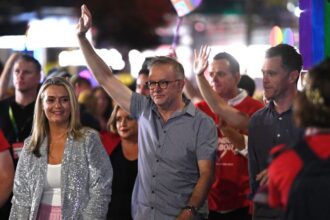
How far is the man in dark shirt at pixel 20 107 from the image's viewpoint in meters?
9.81

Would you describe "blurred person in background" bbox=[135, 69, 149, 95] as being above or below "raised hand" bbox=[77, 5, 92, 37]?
below

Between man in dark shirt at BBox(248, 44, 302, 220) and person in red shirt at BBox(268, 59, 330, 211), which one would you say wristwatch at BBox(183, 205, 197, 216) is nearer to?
man in dark shirt at BBox(248, 44, 302, 220)

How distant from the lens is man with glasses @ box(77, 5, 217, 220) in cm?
778

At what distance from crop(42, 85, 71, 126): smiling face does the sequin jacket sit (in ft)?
0.71

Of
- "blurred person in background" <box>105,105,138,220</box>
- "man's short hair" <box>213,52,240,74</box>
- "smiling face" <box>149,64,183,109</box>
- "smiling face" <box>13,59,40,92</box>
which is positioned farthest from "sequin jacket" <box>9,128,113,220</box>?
"smiling face" <box>13,59,40,92</box>

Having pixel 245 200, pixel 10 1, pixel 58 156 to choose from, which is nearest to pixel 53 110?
pixel 58 156

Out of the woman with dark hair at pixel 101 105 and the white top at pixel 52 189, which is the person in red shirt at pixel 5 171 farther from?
the woman with dark hair at pixel 101 105

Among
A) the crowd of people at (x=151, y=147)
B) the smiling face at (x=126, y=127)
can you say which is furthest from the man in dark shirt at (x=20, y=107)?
the crowd of people at (x=151, y=147)

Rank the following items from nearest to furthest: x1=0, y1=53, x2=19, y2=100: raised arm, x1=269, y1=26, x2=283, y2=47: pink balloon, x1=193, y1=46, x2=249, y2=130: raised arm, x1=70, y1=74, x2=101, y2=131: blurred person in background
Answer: x1=193, y1=46, x2=249, y2=130: raised arm, x1=269, y1=26, x2=283, y2=47: pink balloon, x1=0, y1=53, x2=19, y2=100: raised arm, x1=70, y1=74, x2=101, y2=131: blurred person in background

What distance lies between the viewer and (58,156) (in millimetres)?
7828

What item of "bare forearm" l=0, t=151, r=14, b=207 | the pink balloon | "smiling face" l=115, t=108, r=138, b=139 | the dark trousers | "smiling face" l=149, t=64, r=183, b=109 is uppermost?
the pink balloon

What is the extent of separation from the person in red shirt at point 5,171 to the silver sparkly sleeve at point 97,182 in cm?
70

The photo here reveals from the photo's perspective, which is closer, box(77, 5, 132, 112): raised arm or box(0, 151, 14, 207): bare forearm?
box(0, 151, 14, 207): bare forearm

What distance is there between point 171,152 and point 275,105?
2.97 ft
